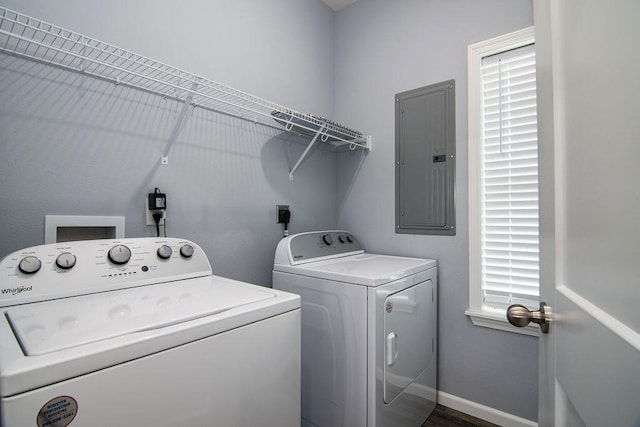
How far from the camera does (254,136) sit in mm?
1850

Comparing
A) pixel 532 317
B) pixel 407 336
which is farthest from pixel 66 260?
pixel 407 336

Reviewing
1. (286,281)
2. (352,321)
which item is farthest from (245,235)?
(352,321)

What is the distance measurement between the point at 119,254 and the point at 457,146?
1.85 meters

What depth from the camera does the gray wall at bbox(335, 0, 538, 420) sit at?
173cm

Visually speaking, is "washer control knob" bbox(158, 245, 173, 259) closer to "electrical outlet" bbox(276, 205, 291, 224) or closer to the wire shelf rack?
the wire shelf rack

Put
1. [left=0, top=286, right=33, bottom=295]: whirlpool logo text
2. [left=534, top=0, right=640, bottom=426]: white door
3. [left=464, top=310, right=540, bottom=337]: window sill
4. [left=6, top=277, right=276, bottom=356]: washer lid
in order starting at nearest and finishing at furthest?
1. [left=534, top=0, right=640, bottom=426]: white door
2. [left=6, top=277, right=276, bottom=356]: washer lid
3. [left=0, top=286, right=33, bottom=295]: whirlpool logo text
4. [left=464, top=310, right=540, bottom=337]: window sill

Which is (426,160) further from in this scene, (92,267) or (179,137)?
(92,267)

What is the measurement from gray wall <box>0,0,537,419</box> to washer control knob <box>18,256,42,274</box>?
19 centimetres

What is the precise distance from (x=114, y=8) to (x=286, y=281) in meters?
1.46

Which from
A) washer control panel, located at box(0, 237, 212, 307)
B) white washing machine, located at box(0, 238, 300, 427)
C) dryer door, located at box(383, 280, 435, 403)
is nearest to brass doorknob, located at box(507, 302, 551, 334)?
white washing machine, located at box(0, 238, 300, 427)

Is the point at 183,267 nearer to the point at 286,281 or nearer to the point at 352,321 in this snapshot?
the point at 286,281

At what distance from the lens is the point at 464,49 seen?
1875 millimetres

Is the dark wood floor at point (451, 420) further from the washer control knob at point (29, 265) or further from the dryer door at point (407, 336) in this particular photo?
the washer control knob at point (29, 265)

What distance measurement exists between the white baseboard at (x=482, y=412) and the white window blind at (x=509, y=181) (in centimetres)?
59
